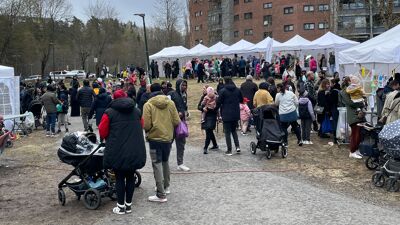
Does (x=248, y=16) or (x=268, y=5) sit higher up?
(x=268, y=5)

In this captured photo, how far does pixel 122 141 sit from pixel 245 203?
7.25 feet

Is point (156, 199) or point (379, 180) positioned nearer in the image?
point (156, 199)

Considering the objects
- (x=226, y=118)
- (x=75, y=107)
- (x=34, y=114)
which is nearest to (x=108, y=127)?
(x=226, y=118)

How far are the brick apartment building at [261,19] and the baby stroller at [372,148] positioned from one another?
57.4m

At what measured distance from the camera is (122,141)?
667cm

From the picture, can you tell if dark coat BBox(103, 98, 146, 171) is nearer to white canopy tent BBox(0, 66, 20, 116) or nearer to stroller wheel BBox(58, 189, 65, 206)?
stroller wheel BBox(58, 189, 65, 206)

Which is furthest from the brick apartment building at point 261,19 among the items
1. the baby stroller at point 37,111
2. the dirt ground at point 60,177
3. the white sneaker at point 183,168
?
the white sneaker at point 183,168

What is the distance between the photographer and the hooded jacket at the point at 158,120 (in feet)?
24.8

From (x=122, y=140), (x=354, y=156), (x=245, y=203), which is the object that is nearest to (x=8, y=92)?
(x=122, y=140)

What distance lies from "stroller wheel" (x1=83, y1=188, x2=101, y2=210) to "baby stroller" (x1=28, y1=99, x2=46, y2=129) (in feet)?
37.6

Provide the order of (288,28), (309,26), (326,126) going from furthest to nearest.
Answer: (288,28) → (309,26) → (326,126)

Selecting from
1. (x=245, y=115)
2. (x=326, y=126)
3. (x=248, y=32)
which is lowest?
(x=326, y=126)

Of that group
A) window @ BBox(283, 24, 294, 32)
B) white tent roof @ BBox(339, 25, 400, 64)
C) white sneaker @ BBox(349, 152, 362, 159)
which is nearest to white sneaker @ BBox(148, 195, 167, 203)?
white sneaker @ BBox(349, 152, 362, 159)

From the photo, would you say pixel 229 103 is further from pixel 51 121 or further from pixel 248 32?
pixel 248 32
